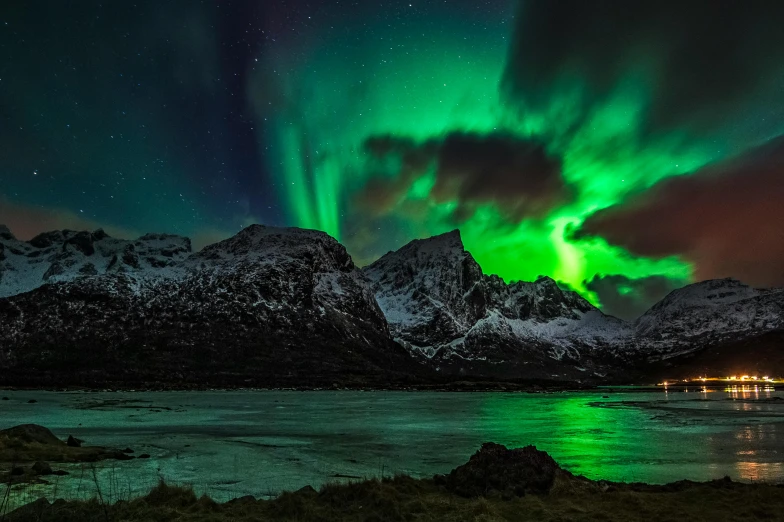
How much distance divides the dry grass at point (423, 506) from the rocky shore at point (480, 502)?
26mm

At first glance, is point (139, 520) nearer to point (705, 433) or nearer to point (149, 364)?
point (705, 433)

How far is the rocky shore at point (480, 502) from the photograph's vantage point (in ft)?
44.2

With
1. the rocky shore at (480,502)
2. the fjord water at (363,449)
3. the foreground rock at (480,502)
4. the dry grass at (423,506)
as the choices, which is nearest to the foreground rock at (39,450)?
the fjord water at (363,449)

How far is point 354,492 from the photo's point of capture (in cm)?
1577

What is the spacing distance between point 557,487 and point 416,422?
126 feet

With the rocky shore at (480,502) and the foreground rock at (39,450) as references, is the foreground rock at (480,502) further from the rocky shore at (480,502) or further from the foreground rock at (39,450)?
the foreground rock at (39,450)

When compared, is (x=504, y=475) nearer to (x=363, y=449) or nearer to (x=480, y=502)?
(x=480, y=502)

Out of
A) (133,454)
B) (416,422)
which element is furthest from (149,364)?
(133,454)

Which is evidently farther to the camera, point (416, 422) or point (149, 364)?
point (149, 364)

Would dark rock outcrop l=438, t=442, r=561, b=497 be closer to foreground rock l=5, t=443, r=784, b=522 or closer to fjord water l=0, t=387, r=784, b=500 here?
foreground rock l=5, t=443, r=784, b=522

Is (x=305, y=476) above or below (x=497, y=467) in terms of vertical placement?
below

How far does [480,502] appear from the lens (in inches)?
597

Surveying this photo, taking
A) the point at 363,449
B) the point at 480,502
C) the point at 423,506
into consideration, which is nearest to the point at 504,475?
the point at 480,502

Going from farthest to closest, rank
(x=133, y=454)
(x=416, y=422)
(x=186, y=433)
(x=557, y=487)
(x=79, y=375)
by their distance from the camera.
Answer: (x=79, y=375) → (x=416, y=422) → (x=186, y=433) → (x=133, y=454) → (x=557, y=487)
